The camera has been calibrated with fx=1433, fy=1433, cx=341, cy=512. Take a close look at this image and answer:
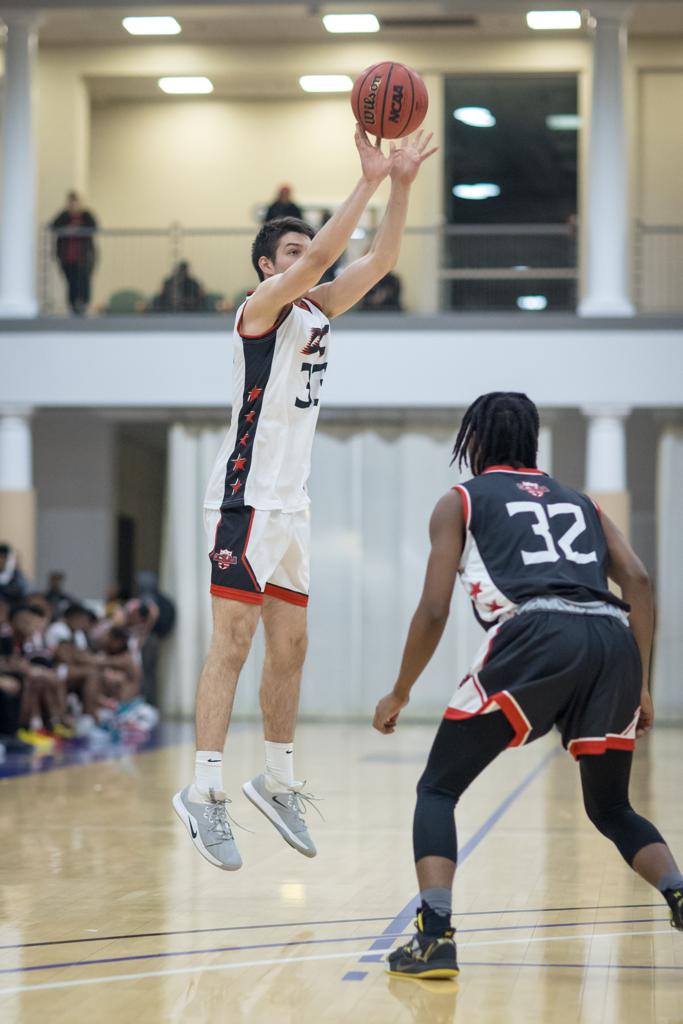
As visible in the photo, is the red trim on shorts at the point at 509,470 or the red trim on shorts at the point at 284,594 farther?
the red trim on shorts at the point at 284,594

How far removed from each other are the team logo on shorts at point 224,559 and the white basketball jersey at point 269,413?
0.14 meters

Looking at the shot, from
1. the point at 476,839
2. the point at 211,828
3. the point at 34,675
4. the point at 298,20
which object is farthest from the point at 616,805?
the point at 298,20

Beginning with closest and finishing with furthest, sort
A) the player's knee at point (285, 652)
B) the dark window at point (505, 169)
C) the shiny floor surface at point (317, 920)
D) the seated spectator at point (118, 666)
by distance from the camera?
the shiny floor surface at point (317, 920) < the player's knee at point (285, 652) < the seated spectator at point (118, 666) < the dark window at point (505, 169)

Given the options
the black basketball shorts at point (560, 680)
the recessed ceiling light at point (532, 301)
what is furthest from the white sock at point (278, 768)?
the recessed ceiling light at point (532, 301)

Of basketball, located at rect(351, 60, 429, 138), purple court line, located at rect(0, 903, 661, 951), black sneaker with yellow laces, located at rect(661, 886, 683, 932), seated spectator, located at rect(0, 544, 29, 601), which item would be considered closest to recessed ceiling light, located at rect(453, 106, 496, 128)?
seated spectator, located at rect(0, 544, 29, 601)

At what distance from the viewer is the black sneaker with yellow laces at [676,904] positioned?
342 centimetres

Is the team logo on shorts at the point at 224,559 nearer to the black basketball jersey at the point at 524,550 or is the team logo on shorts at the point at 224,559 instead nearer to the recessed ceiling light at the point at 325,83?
the black basketball jersey at the point at 524,550

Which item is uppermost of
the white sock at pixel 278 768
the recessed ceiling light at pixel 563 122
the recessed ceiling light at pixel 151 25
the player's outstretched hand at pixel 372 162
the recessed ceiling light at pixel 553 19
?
the recessed ceiling light at pixel 151 25

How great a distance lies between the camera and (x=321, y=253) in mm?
3959

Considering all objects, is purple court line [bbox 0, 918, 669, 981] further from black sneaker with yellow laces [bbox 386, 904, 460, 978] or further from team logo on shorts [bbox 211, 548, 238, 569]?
team logo on shorts [bbox 211, 548, 238, 569]

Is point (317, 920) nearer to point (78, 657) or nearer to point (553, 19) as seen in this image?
point (78, 657)

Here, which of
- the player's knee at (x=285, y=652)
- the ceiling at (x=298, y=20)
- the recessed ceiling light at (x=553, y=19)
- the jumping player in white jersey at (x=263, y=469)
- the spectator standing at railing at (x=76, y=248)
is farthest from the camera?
the spectator standing at railing at (x=76, y=248)

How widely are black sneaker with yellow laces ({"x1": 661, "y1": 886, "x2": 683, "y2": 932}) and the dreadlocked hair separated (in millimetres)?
1092

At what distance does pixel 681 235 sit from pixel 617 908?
41.5 feet
